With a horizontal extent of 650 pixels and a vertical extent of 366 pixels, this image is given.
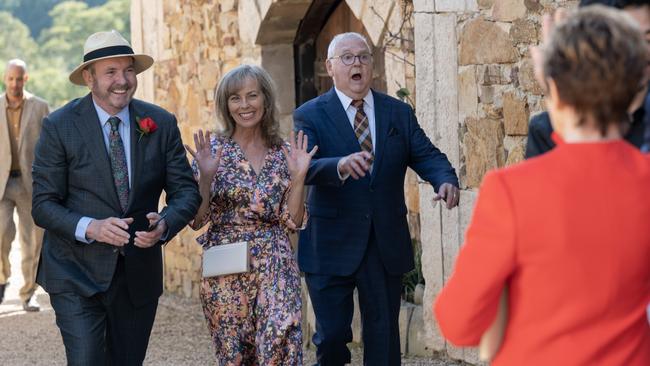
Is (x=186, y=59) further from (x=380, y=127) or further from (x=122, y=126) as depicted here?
(x=122, y=126)

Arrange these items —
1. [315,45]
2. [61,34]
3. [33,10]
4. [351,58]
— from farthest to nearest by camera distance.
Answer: [33,10]
[61,34]
[315,45]
[351,58]

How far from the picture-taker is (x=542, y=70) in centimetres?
240

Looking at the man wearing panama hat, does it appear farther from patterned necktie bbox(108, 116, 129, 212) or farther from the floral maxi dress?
the floral maxi dress

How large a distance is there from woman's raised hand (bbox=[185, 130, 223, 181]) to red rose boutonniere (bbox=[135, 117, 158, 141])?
181 mm

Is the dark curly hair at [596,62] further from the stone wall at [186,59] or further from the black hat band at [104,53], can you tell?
the stone wall at [186,59]

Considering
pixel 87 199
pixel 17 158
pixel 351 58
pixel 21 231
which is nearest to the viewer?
pixel 87 199

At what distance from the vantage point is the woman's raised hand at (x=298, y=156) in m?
4.95

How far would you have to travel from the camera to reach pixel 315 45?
352 inches

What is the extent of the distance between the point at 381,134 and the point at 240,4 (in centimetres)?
390

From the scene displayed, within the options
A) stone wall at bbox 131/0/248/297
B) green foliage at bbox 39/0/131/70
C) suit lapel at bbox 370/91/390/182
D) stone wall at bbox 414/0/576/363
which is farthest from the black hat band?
green foliage at bbox 39/0/131/70

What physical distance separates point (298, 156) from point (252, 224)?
0.34 meters

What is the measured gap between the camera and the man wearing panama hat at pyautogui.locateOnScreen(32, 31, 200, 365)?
461 cm

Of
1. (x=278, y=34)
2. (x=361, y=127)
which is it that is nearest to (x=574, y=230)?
(x=361, y=127)

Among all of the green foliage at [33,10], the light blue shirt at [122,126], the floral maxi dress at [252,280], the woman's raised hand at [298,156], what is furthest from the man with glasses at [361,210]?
the green foliage at [33,10]
